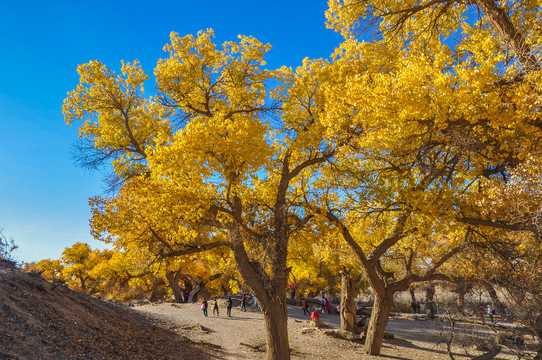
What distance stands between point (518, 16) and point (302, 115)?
5735 mm

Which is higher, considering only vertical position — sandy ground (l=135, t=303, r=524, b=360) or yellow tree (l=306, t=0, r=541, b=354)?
yellow tree (l=306, t=0, r=541, b=354)

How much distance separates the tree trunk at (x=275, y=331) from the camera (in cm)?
991

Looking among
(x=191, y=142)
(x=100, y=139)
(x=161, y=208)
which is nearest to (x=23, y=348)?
(x=161, y=208)

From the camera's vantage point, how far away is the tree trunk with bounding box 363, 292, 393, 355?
12.9m

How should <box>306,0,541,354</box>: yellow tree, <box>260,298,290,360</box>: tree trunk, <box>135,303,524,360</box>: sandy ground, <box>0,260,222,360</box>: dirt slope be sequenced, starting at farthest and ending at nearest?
<box>135,303,524,360</box>: sandy ground < <box>260,298,290,360</box>: tree trunk < <box>0,260,222,360</box>: dirt slope < <box>306,0,541,354</box>: yellow tree

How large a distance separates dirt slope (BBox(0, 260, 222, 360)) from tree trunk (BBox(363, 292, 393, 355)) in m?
5.82

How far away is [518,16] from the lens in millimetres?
7426

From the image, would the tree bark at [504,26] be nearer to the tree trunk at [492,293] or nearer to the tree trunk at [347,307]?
the tree trunk at [492,293]

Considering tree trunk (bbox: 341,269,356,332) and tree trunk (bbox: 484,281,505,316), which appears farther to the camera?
tree trunk (bbox: 341,269,356,332)

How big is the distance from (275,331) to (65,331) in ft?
17.7

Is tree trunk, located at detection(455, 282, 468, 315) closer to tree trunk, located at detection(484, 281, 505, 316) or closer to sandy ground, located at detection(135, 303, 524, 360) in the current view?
tree trunk, located at detection(484, 281, 505, 316)

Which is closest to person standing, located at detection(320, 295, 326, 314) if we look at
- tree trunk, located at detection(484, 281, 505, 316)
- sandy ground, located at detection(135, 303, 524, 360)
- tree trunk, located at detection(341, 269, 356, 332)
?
sandy ground, located at detection(135, 303, 524, 360)

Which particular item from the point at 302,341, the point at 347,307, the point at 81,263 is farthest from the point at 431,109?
the point at 81,263

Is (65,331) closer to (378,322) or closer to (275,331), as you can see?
(275,331)
